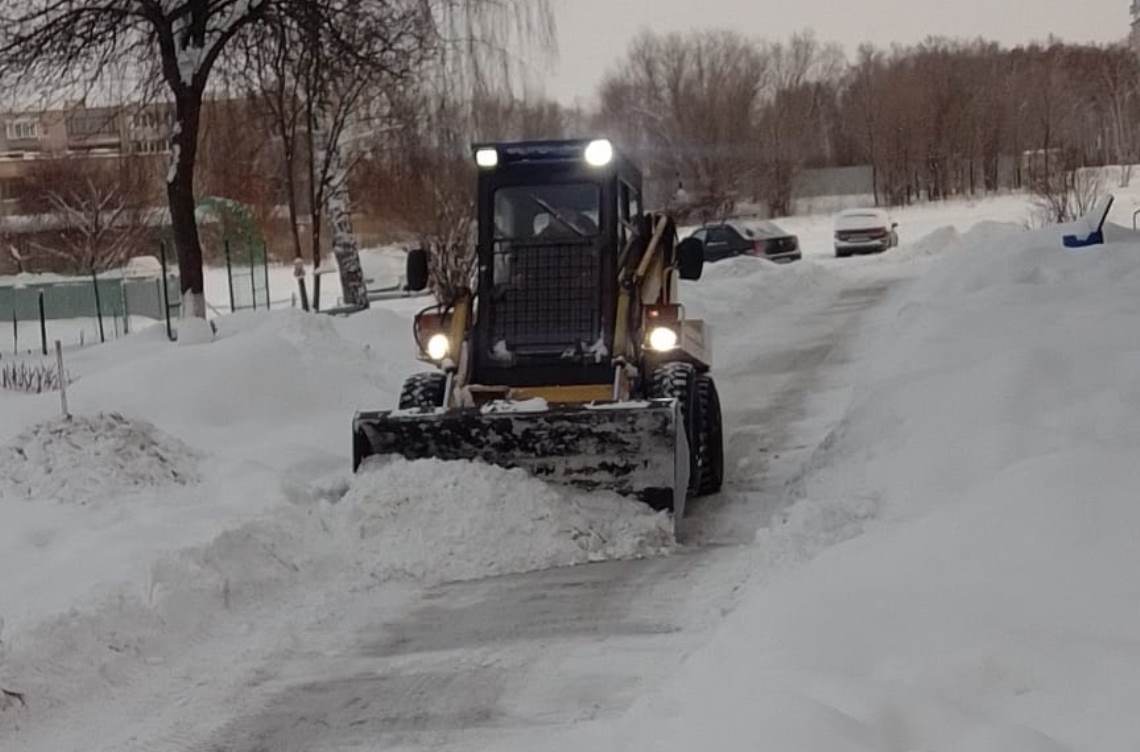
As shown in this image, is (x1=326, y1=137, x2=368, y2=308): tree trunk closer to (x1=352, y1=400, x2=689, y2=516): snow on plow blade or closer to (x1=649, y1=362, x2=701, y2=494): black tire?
(x1=649, y1=362, x2=701, y2=494): black tire

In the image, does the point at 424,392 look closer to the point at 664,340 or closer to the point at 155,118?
the point at 664,340

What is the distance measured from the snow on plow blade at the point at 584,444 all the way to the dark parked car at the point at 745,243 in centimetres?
2774

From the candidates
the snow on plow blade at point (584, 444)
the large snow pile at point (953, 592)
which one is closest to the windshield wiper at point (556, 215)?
the snow on plow blade at point (584, 444)

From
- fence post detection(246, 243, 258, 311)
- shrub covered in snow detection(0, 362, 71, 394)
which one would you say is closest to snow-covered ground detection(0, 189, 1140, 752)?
shrub covered in snow detection(0, 362, 71, 394)

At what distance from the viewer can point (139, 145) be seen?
42.1 meters

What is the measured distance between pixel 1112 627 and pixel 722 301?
19800 millimetres

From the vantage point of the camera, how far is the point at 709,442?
31.1 ft

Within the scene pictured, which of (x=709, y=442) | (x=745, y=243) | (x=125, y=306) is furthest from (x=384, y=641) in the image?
(x=745, y=243)

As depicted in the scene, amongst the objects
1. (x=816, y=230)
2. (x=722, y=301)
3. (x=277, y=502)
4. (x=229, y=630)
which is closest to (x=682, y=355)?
(x=277, y=502)

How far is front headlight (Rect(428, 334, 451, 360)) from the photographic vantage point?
9586 mm

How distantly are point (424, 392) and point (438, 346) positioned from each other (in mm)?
328

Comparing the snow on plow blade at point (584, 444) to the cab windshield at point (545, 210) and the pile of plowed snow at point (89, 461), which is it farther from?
the pile of plowed snow at point (89, 461)

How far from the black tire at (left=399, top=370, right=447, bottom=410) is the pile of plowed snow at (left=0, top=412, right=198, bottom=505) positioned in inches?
61.7

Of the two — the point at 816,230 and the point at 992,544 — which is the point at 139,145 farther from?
the point at 992,544
